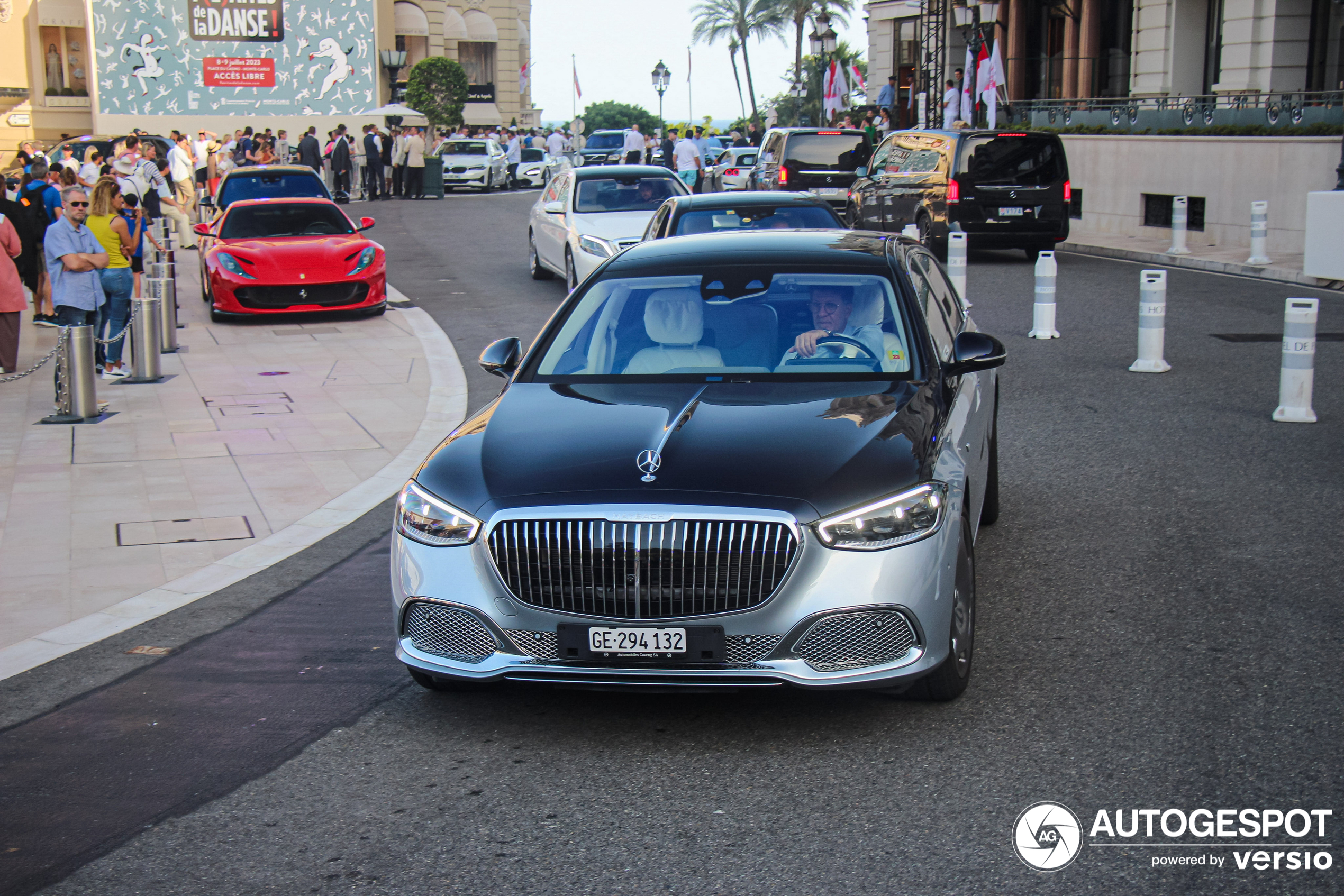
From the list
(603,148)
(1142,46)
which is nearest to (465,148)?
(603,148)

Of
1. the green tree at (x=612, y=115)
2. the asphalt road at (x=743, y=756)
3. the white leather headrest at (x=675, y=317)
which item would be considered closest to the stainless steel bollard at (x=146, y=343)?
the asphalt road at (x=743, y=756)

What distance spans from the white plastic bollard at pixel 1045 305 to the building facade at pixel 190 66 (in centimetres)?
3838

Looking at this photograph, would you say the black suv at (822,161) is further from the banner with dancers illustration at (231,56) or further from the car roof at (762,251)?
the banner with dancers illustration at (231,56)

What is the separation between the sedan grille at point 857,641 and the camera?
4574 mm

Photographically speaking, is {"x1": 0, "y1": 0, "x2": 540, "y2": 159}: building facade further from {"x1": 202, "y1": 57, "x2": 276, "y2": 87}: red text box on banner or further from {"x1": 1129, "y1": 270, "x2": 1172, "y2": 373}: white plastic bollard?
{"x1": 1129, "y1": 270, "x2": 1172, "y2": 373}: white plastic bollard

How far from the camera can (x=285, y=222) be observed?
1777 cm

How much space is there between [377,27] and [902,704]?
53578 mm

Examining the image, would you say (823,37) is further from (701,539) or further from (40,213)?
(701,539)

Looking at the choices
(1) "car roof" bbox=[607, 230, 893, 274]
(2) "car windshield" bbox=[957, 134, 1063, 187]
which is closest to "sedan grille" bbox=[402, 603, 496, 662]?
(1) "car roof" bbox=[607, 230, 893, 274]

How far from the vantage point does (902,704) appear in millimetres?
5059

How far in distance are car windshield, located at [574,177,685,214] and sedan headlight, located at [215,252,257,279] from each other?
406 centimetres

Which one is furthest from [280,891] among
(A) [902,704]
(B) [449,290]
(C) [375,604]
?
(B) [449,290]

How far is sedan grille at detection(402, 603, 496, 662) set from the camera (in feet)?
15.6

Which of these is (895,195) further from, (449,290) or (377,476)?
(377,476)
